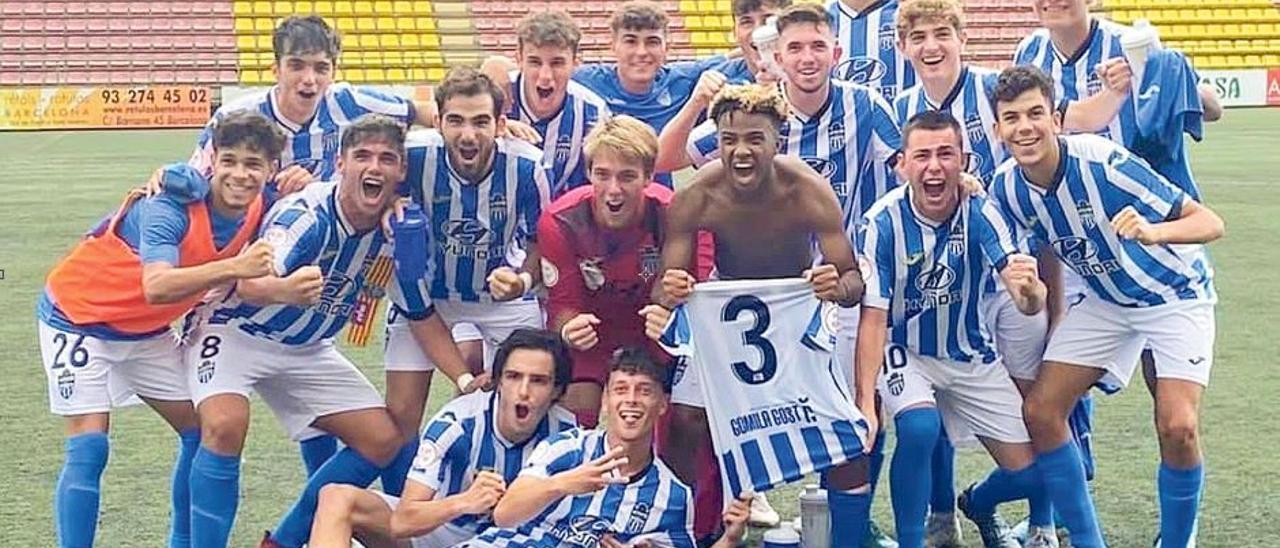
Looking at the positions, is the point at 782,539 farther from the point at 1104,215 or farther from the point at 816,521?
the point at 1104,215

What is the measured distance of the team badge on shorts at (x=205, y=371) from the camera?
15.3ft

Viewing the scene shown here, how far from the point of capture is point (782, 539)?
189 inches

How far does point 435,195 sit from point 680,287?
90 centimetres

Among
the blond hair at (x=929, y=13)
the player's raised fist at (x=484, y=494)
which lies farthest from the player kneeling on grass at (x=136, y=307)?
the blond hair at (x=929, y=13)

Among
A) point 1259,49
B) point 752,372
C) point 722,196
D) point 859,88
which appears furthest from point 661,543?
point 1259,49

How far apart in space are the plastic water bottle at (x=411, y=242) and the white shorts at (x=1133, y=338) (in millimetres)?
1827

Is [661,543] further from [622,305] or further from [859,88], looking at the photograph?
[859,88]

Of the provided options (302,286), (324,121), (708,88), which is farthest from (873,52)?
(302,286)

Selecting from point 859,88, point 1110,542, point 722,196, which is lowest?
point 1110,542

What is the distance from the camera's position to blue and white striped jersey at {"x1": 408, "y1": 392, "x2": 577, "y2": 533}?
14.3 feet

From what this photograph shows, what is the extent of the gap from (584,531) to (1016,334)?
152 cm

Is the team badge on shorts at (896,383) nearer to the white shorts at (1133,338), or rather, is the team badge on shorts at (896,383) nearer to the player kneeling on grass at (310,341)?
the white shorts at (1133,338)

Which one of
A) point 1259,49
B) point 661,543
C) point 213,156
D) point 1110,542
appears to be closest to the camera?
point 661,543

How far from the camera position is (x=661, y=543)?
14.2ft
